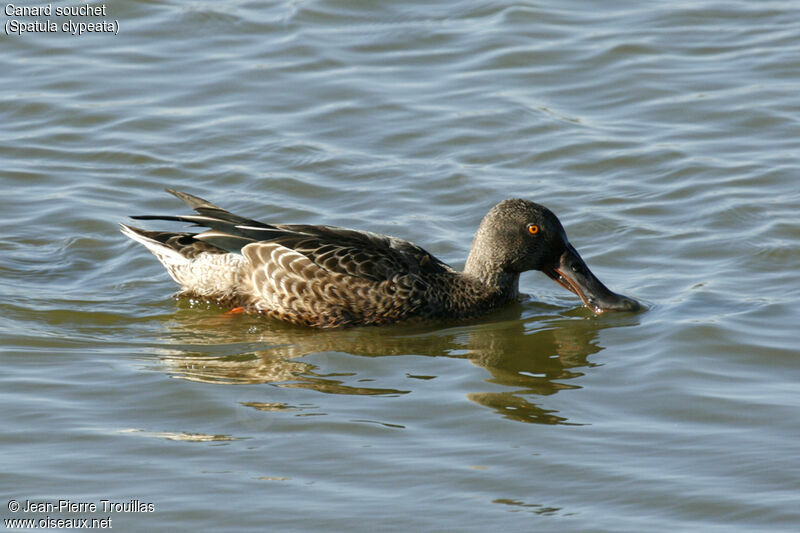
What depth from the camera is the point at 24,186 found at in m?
11.5

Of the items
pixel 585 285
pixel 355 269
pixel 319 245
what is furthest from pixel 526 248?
pixel 319 245

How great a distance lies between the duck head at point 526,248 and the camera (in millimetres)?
9211

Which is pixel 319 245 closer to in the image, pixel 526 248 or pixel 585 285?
pixel 526 248

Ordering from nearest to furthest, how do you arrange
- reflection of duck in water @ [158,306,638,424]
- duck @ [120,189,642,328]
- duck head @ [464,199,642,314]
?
reflection of duck in water @ [158,306,638,424]
duck @ [120,189,642,328]
duck head @ [464,199,642,314]

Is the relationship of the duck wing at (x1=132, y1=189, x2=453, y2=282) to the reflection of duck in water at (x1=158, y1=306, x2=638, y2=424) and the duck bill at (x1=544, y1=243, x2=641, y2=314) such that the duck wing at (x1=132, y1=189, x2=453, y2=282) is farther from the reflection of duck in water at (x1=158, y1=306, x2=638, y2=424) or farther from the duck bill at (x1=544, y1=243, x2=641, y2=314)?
the duck bill at (x1=544, y1=243, x2=641, y2=314)

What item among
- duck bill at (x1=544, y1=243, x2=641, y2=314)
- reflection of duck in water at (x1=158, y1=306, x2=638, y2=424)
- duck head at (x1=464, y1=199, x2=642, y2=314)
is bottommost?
reflection of duck in water at (x1=158, y1=306, x2=638, y2=424)

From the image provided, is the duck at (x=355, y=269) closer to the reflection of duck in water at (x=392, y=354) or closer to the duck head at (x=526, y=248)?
the duck head at (x=526, y=248)

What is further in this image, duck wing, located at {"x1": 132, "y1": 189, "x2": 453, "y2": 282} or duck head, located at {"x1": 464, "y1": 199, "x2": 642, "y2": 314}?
duck head, located at {"x1": 464, "y1": 199, "x2": 642, "y2": 314}

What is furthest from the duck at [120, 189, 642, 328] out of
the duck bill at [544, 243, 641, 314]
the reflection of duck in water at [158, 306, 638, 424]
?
the reflection of duck in water at [158, 306, 638, 424]

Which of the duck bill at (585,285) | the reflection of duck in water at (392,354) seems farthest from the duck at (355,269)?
the reflection of duck in water at (392,354)

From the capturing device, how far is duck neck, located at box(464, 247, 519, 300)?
30.6 feet

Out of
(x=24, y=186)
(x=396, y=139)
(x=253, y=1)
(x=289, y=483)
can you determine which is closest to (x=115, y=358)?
(x=289, y=483)

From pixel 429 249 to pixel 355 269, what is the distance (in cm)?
154

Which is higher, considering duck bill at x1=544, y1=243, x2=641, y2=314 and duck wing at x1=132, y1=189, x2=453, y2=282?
duck wing at x1=132, y1=189, x2=453, y2=282
